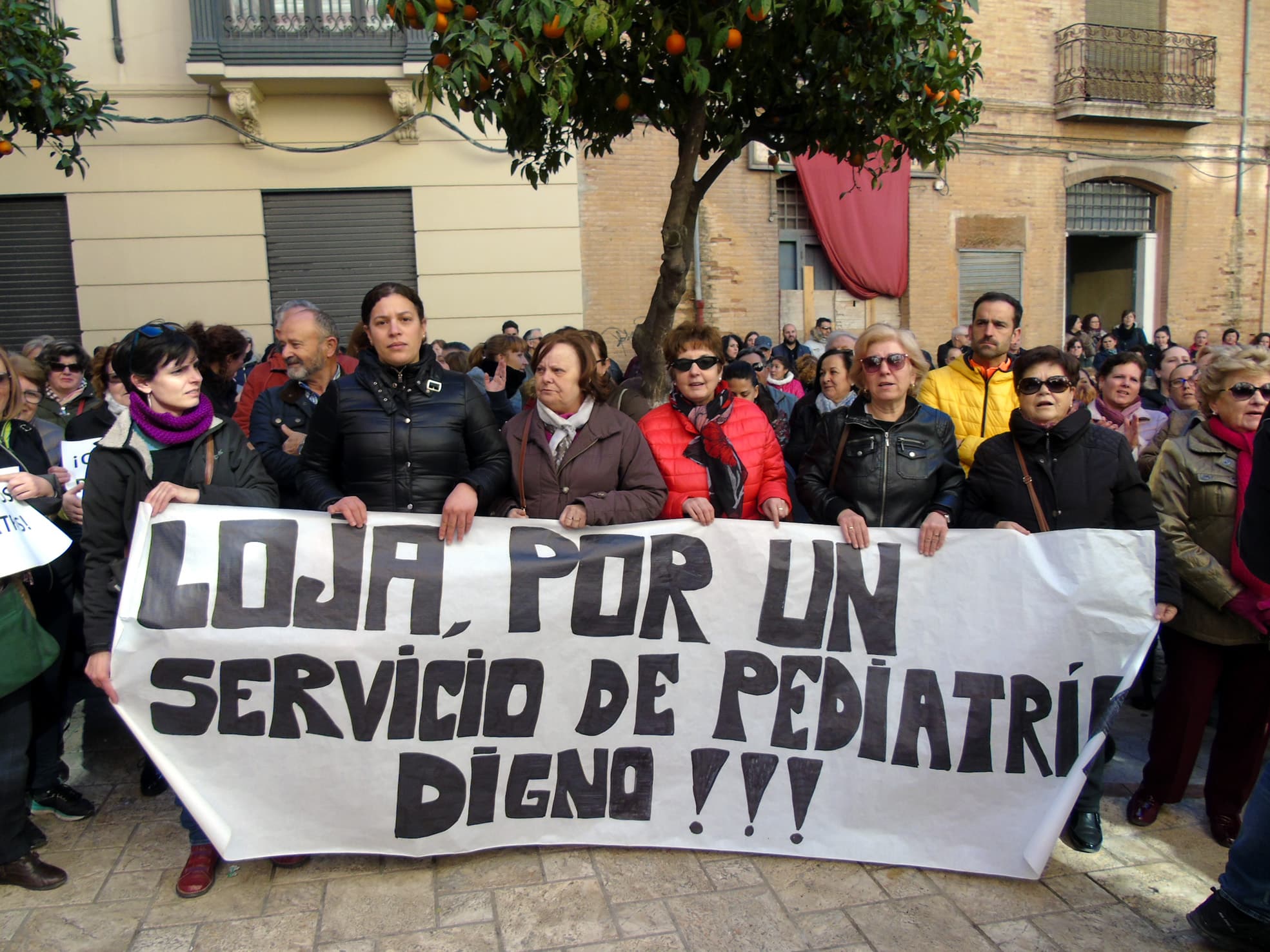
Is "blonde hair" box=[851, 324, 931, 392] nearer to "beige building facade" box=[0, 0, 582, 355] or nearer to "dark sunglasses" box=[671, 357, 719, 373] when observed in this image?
"dark sunglasses" box=[671, 357, 719, 373]

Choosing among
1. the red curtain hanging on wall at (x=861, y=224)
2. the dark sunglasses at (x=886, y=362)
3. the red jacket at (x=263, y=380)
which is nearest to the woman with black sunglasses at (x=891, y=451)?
the dark sunglasses at (x=886, y=362)

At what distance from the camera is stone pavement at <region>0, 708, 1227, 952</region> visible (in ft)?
9.47

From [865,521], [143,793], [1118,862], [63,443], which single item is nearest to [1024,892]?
[1118,862]

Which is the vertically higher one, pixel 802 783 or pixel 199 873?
pixel 802 783

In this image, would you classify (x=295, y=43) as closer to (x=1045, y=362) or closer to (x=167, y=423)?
(x=167, y=423)

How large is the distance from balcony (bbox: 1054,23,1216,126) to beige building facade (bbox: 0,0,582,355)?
26.9 feet

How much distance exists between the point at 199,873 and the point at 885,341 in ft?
10.0

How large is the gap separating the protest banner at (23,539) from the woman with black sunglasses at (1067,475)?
331 cm

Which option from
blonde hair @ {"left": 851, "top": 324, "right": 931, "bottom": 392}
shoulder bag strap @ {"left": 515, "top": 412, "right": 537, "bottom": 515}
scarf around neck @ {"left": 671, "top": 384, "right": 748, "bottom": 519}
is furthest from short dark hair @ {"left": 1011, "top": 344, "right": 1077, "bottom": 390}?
shoulder bag strap @ {"left": 515, "top": 412, "right": 537, "bottom": 515}

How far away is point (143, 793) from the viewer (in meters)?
3.91

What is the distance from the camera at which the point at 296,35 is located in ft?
35.7

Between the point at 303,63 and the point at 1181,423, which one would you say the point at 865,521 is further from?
the point at 303,63

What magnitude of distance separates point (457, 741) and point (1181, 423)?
3.55m

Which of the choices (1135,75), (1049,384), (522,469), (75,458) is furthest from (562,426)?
(1135,75)
